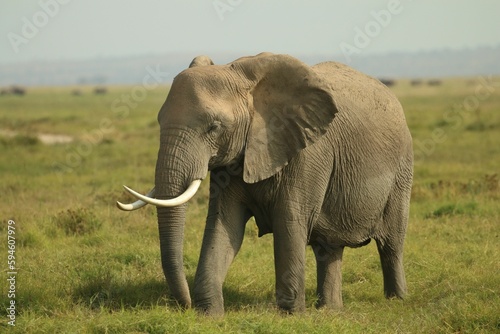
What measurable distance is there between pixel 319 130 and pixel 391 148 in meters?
1.21

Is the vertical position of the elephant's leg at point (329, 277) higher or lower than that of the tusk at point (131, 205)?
lower

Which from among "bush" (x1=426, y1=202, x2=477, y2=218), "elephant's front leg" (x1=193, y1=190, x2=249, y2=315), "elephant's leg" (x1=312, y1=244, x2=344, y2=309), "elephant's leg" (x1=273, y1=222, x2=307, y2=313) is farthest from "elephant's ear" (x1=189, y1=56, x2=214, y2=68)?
"bush" (x1=426, y1=202, x2=477, y2=218)

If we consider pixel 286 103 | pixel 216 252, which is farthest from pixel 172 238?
pixel 286 103

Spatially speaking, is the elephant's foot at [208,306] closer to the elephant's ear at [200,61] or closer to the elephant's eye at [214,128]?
the elephant's eye at [214,128]

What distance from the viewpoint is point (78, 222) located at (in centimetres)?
1055

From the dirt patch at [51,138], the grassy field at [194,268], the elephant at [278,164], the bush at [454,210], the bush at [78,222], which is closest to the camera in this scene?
the elephant at [278,164]

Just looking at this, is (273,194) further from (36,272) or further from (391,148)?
(36,272)

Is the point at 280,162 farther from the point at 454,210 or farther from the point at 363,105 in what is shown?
the point at 454,210

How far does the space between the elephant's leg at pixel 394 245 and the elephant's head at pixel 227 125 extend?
1588 millimetres

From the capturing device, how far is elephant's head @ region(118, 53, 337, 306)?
21.3ft

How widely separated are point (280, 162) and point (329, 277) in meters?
1.53

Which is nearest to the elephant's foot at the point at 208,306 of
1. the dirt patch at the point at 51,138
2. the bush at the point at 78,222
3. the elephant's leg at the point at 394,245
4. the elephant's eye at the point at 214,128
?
the elephant's eye at the point at 214,128

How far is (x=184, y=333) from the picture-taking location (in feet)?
20.5

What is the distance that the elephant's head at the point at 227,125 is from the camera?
648 centimetres
